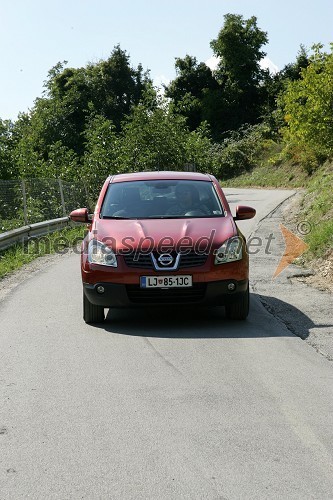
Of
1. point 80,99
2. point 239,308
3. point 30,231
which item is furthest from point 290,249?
point 80,99

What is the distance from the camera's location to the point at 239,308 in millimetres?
8305

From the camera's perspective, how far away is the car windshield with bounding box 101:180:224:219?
29.9 feet

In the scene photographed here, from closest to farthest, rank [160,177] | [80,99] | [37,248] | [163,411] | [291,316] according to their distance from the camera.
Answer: [163,411], [291,316], [160,177], [37,248], [80,99]

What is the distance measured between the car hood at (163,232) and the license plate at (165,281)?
31cm

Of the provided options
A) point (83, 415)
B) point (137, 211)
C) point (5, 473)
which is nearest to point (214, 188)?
point (137, 211)

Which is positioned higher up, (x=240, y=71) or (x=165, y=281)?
(x=240, y=71)

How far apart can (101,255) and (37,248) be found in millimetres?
8927

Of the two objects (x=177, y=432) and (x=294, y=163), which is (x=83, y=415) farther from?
(x=294, y=163)

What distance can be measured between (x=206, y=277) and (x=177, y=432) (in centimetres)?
339

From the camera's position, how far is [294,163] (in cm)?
5381

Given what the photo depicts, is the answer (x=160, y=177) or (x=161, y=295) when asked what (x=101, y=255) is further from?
(x=160, y=177)

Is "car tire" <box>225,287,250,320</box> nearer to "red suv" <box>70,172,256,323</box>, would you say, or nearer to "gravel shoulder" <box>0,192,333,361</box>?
"red suv" <box>70,172,256,323</box>

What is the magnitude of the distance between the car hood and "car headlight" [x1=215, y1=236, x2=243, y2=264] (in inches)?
2.3

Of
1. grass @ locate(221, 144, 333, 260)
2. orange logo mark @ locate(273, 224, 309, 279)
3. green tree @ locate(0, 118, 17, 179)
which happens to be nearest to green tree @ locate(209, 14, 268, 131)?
grass @ locate(221, 144, 333, 260)
